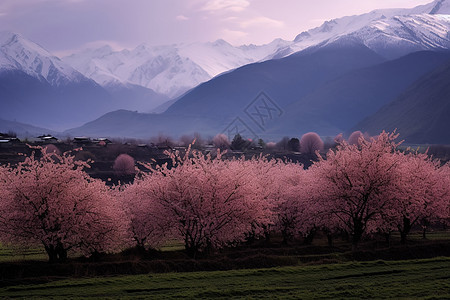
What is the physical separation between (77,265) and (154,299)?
50.5 ft

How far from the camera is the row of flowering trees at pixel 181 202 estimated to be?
47062 mm

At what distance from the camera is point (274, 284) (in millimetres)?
38219

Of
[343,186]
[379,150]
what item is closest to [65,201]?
[343,186]

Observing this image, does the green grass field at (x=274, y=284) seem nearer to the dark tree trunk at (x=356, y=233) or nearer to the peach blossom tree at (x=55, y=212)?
the peach blossom tree at (x=55, y=212)

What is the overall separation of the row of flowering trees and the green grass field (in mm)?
8560

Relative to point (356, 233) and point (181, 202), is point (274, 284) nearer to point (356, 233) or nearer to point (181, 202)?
point (181, 202)

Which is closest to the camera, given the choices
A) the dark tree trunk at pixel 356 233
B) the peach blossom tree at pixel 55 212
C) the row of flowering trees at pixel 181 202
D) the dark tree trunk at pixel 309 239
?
the peach blossom tree at pixel 55 212

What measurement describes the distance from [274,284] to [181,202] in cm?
1543

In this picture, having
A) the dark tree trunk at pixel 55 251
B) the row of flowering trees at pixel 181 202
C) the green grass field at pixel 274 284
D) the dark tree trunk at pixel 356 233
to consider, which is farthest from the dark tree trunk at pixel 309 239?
the dark tree trunk at pixel 55 251

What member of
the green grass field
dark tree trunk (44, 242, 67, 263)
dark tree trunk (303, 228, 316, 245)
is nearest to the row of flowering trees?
dark tree trunk (44, 242, 67, 263)

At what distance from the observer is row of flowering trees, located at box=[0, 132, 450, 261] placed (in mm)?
47062

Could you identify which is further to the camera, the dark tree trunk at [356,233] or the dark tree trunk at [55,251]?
the dark tree trunk at [356,233]

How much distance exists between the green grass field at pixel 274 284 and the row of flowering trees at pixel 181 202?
856 cm

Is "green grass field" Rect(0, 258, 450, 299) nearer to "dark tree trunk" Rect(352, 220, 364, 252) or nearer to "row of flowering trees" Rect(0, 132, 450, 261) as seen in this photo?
"row of flowering trees" Rect(0, 132, 450, 261)
